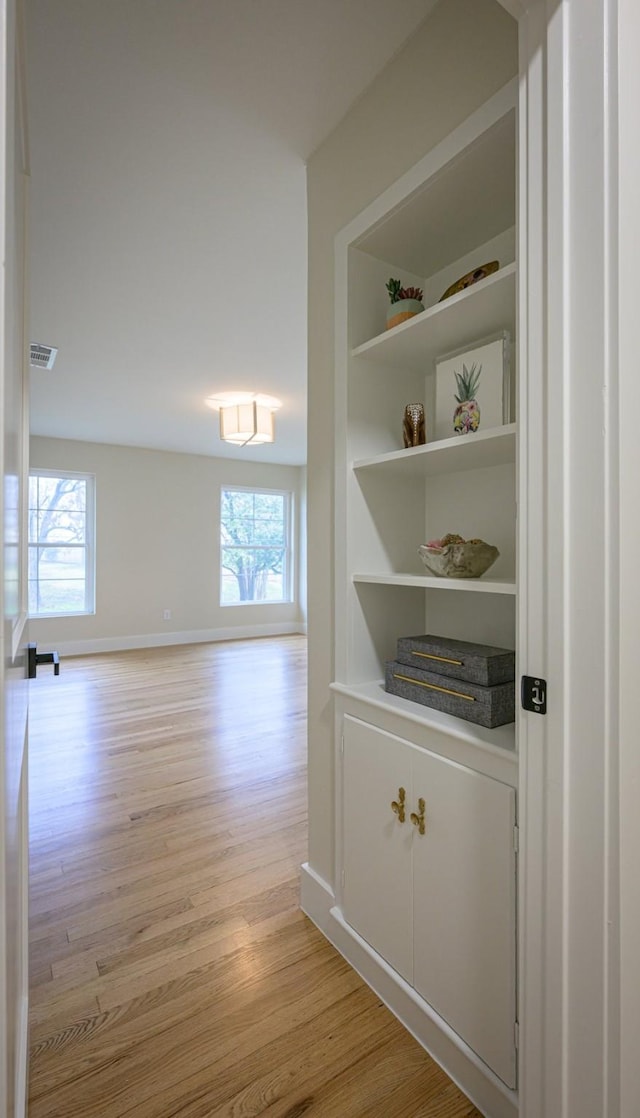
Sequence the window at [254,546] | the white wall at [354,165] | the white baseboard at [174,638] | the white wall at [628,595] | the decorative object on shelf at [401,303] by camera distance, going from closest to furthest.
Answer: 1. the white wall at [628,595]
2. the white wall at [354,165]
3. the decorative object on shelf at [401,303]
4. the white baseboard at [174,638]
5. the window at [254,546]

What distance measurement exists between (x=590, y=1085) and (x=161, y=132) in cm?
256

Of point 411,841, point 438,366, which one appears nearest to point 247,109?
point 438,366

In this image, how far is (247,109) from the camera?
1.59 meters

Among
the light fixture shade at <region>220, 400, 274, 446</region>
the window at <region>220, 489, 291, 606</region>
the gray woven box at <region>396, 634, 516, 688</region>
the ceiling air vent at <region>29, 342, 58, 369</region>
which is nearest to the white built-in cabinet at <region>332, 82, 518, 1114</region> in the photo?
the gray woven box at <region>396, 634, 516, 688</region>

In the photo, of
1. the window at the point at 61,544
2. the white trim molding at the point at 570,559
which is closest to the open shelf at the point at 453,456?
the white trim molding at the point at 570,559

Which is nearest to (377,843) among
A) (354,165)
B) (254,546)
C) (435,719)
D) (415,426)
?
(435,719)

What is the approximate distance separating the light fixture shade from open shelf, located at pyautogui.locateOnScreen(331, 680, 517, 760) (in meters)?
3.19

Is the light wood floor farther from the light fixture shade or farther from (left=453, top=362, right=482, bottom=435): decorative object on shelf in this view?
the light fixture shade

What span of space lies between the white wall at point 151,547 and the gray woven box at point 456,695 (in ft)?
18.7

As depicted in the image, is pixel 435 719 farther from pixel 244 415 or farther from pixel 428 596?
pixel 244 415

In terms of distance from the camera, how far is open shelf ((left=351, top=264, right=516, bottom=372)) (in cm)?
115

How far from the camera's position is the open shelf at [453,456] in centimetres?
114

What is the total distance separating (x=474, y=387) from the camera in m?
1.33

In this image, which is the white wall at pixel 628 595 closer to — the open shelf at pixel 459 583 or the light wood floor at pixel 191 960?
the open shelf at pixel 459 583
